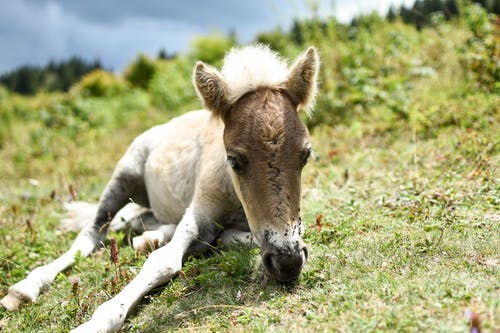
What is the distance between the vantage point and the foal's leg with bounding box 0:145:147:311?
4.09m

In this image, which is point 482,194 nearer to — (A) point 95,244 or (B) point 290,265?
(B) point 290,265

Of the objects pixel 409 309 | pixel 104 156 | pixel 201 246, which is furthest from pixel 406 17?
pixel 409 309

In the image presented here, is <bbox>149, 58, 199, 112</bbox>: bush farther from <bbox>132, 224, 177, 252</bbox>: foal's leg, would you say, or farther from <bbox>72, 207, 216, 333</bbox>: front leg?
<bbox>72, 207, 216, 333</bbox>: front leg

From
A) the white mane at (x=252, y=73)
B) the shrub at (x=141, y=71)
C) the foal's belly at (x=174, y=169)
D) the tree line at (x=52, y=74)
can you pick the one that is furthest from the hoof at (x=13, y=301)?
the tree line at (x=52, y=74)

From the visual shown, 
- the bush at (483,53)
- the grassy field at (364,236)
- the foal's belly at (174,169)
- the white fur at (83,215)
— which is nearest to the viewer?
the grassy field at (364,236)

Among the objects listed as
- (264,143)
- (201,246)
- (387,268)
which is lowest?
(201,246)

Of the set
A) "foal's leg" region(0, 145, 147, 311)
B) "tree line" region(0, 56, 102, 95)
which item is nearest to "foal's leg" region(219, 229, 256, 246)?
"foal's leg" region(0, 145, 147, 311)

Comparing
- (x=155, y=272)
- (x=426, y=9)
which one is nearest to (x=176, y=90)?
(x=426, y=9)

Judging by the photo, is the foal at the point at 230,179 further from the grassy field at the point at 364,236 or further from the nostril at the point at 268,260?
the grassy field at the point at 364,236

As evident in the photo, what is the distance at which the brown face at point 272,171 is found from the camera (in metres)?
3.10

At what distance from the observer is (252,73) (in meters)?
3.87

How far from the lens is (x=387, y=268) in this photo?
322cm

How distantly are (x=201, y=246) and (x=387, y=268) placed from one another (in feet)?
5.72

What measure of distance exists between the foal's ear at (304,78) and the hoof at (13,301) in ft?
10.1
